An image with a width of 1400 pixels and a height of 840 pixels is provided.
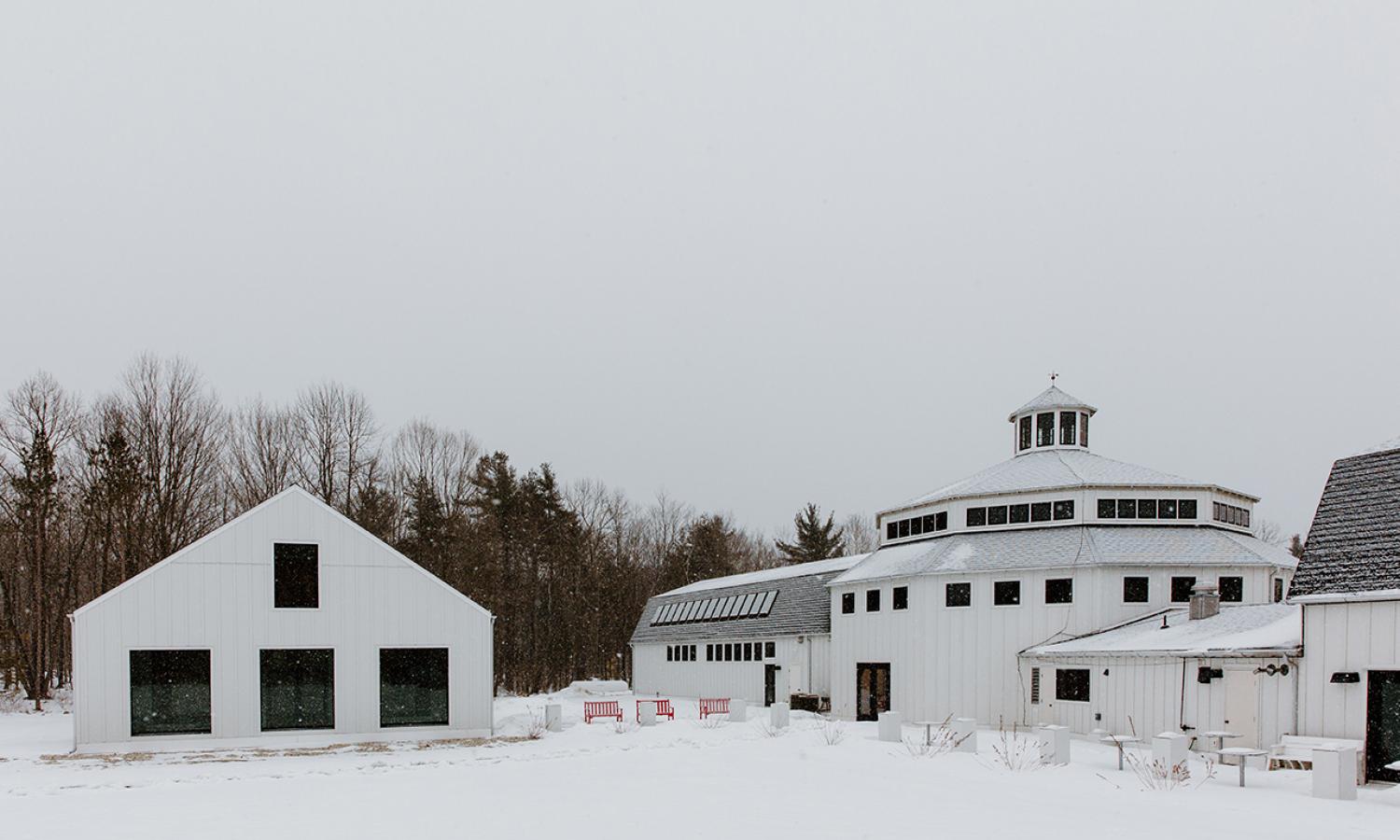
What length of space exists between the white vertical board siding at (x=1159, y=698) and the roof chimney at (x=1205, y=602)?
2470mm

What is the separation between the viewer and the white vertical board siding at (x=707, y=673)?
129ft

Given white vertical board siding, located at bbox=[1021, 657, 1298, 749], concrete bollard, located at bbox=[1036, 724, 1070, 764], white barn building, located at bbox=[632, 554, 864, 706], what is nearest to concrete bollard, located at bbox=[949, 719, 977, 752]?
concrete bollard, located at bbox=[1036, 724, 1070, 764]

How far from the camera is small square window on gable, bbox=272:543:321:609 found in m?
25.6

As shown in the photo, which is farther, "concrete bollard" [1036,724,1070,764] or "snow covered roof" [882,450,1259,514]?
"snow covered roof" [882,450,1259,514]

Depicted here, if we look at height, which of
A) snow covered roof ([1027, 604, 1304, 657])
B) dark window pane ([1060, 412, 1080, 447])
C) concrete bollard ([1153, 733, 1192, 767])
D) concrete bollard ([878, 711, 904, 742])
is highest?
dark window pane ([1060, 412, 1080, 447])

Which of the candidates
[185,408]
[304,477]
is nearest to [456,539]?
[304,477]

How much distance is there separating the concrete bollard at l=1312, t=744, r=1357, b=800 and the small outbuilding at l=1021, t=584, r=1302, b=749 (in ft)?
12.9

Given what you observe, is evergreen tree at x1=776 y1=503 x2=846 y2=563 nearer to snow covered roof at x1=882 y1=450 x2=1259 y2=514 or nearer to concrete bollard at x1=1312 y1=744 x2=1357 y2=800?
snow covered roof at x1=882 y1=450 x2=1259 y2=514

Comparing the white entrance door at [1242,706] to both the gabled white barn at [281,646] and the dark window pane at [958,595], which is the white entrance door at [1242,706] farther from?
the gabled white barn at [281,646]

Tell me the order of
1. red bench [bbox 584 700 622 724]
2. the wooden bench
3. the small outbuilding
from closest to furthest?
the wooden bench, the small outbuilding, red bench [bbox 584 700 622 724]

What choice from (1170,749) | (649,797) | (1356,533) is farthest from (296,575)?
(1356,533)

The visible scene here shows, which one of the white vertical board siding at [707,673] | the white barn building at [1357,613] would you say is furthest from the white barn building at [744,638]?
the white barn building at [1357,613]

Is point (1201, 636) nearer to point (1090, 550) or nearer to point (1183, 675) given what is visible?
point (1183, 675)

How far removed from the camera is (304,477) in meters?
53.0
